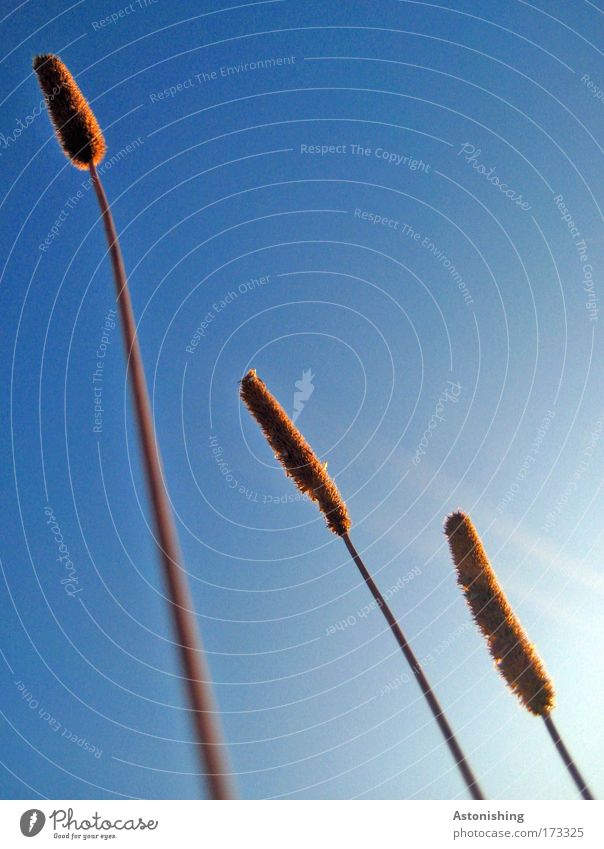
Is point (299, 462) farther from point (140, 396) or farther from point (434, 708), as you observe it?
point (434, 708)

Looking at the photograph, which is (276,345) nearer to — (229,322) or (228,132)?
(229,322)

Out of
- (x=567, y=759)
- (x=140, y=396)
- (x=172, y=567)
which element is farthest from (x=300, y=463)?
(x=567, y=759)

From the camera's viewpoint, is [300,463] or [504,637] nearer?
[504,637]

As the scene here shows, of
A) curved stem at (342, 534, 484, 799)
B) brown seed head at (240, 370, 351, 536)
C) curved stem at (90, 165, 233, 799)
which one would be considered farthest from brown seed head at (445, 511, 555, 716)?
curved stem at (90, 165, 233, 799)

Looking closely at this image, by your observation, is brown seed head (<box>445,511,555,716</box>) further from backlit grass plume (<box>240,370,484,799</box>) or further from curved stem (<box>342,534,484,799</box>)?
backlit grass plume (<box>240,370,484,799</box>)
